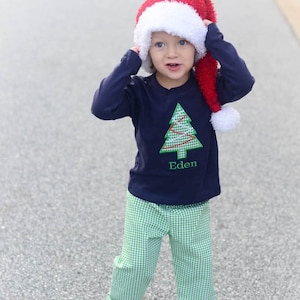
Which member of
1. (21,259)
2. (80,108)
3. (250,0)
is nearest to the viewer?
(21,259)

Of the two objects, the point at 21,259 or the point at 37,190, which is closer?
the point at 21,259

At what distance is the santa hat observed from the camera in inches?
78.4

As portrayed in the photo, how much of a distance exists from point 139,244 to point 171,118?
1.53 ft

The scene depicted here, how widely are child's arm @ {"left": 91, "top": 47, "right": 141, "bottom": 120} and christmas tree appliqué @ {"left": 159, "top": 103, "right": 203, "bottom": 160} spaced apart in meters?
0.16

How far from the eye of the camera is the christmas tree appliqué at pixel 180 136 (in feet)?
6.84

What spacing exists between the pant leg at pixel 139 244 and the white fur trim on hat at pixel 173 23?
0.56 m

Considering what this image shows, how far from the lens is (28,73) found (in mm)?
5395

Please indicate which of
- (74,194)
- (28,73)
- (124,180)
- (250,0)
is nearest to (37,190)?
(74,194)

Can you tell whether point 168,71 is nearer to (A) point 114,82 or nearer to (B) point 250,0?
(A) point 114,82

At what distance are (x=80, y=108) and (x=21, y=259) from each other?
1.96 meters

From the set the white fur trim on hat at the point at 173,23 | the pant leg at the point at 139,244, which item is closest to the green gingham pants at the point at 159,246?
the pant leg at the point at 139,244

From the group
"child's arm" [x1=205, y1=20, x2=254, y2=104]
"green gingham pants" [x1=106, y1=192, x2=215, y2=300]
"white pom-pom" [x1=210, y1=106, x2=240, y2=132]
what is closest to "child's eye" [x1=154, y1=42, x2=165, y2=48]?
"child's arm" [x1=205, y1=20, x2=254, y2=104]

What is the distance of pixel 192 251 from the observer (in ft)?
7.34

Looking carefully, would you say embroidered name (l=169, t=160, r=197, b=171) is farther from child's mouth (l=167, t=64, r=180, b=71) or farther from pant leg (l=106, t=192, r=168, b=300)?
child's mouth (l=167, t=64, r=180, b=71)
